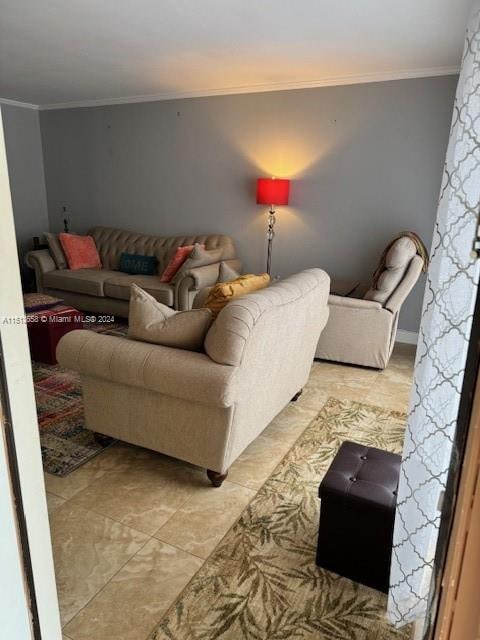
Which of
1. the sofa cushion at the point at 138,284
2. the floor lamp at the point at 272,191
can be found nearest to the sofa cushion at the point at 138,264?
the sofa cushion at the point at 138,284

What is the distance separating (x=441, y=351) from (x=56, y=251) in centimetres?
503

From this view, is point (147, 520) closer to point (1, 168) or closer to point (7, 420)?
point (7, 420)

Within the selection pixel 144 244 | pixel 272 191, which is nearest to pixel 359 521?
pixel 272 191

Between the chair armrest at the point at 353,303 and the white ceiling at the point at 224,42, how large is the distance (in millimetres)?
1916

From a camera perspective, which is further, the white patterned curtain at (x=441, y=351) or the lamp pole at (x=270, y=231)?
the lamp pole at (x=270, y=231)

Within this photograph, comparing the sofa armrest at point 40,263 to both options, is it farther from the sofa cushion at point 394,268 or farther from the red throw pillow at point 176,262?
the sofa cushion at point 394,268

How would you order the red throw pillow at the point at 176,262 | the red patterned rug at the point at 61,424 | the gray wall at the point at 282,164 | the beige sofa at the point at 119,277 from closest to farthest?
the red patterned rug at the point at 61,424, the gray wall at the point at 282,164, the beige sofa at the point at 119,277, the red throw pillow at the point at 176,262

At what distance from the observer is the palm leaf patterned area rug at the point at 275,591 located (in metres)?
1.44

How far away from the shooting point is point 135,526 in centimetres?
188

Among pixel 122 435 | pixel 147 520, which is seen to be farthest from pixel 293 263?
pixel 147 520

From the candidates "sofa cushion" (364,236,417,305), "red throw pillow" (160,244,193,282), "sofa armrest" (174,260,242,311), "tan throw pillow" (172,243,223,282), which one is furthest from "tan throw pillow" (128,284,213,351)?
"red throw pillow" (160,244,193,282)

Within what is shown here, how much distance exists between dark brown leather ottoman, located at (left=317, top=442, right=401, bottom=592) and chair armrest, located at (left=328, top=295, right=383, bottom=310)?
206 centimetres

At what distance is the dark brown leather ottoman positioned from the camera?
1.53 m

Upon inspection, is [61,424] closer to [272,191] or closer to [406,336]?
[272,191]
